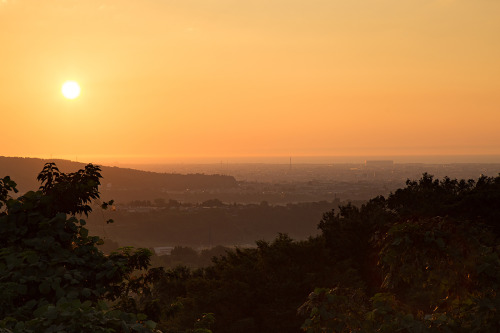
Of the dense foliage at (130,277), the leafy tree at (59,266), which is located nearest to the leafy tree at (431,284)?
the dense foliage at (130,277)

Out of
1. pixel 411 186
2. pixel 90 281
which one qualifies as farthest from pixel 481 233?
pixel 411 186

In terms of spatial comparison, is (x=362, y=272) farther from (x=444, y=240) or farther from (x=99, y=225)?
(x=99, y=225)

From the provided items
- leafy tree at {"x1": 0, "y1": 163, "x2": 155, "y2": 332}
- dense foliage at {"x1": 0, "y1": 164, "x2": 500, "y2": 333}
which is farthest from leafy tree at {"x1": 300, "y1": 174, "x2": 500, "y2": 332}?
leafy tree at {"x1": 0, "y1": 163, "x2": 155, "y2": 332}

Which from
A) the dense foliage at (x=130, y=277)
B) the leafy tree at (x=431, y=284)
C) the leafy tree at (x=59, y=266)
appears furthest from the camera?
the leafy tree at (x=431, y=284)

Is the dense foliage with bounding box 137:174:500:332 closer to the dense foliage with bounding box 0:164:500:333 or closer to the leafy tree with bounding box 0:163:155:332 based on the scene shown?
the dense foliage with bounding box 0:164:500:333

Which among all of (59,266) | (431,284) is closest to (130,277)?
(59,266)

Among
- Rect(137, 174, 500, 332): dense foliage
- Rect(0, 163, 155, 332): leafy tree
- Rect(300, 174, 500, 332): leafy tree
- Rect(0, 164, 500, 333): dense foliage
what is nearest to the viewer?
Rect(0, 163, 155, 332): leafy tree

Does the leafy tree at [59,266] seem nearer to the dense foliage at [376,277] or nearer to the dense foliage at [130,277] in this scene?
the dense foliage at [130,277]

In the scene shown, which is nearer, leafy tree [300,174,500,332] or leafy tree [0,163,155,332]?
leafy tree [0,163,155,332]

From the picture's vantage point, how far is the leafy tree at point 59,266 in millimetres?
6402

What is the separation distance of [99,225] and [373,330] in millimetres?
179325

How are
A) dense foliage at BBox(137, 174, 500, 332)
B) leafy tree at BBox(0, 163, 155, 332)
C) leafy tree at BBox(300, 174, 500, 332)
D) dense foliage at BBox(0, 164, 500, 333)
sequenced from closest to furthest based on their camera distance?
leafy tree at BBox(0, 163, 155, 332) < dense foliage at BBox(0, 164, 500, 333) < leafy tree at BBox(300, 174, 500, 332) < dense foliage at BBox(137, 174, 500, 332)

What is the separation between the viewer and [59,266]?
324 inches

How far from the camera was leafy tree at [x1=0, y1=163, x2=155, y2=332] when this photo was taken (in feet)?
21.0
